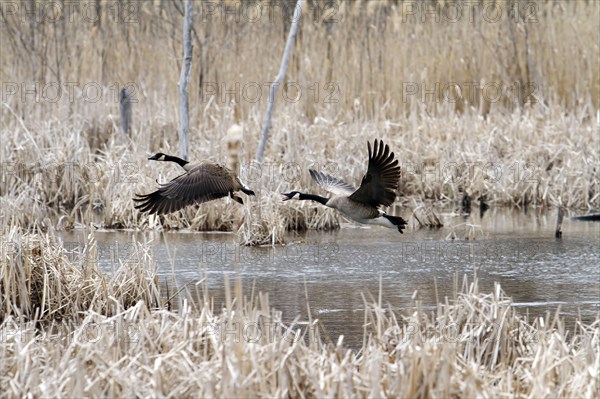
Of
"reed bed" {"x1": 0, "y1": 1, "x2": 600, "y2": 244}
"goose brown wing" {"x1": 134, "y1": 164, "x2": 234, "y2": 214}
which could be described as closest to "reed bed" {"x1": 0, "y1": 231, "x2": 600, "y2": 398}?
"goose brown wing" {"x1": 134, "y1": 164, "x2": 234, "y2": 214}

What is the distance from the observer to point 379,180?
270 inches

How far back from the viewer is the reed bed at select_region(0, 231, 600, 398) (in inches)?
170

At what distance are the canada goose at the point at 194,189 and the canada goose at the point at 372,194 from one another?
1.55 ft

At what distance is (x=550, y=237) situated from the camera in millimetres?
9906

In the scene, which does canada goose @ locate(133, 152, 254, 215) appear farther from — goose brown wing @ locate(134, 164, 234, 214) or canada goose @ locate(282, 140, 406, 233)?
canada goose @ locate(282, 140, 406, 233)

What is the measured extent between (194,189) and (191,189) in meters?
0.02

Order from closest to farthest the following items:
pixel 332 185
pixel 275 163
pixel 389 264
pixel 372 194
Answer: pixel 372 194 → pixel 332 185 → pixel 389 264 → pixel 275 163

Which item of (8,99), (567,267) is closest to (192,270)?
(567,267)

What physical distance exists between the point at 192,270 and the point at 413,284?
66.0 inches

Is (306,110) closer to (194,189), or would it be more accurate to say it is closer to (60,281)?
(194,189)

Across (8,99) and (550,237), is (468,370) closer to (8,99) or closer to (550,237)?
(550,237)

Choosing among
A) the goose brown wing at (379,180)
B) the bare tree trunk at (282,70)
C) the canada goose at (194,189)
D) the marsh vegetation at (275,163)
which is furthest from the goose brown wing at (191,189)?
the bare tree trunk at (282,70)

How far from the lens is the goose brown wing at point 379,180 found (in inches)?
261

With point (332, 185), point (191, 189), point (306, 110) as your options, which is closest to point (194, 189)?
point (191, 189)
